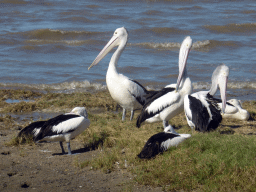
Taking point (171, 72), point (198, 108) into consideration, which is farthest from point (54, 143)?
point (171, 72)

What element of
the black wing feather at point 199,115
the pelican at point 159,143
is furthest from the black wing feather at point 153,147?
the black wing feather at point 199,115

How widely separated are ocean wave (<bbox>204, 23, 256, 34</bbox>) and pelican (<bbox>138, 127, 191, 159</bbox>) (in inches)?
526

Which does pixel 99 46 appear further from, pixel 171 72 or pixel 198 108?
pixel 198 108

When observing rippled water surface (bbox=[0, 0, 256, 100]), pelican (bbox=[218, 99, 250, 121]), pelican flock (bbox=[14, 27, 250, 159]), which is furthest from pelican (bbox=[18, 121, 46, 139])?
rippled water surface (bbox=[0, 0, 256, 100])

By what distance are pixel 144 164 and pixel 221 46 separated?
36.7 ft

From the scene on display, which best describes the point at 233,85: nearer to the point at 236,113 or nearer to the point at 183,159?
the point at 236,113

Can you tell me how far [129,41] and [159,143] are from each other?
36.2 ft

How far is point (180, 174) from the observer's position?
4.16 meters

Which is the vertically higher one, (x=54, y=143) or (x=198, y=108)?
(x=198, y=108)

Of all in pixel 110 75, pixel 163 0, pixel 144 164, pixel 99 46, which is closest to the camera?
pixel 144 164

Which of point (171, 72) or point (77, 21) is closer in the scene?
point (171, 72)

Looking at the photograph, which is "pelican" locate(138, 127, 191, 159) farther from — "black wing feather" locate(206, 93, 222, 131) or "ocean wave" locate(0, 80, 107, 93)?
"ocean wave" locate(0, 80, 107, 93)

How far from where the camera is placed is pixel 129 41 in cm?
1530

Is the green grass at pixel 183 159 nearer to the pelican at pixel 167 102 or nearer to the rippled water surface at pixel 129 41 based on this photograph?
the pelican at pixel 167 102
